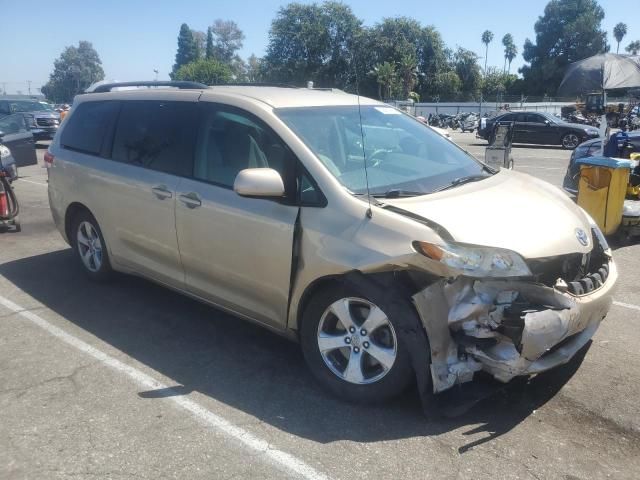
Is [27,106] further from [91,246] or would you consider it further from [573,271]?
[573,271]

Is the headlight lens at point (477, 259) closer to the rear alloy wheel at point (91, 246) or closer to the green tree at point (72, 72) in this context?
the rear alloy wheel at point (91, 246)

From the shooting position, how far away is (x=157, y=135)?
4.80 m

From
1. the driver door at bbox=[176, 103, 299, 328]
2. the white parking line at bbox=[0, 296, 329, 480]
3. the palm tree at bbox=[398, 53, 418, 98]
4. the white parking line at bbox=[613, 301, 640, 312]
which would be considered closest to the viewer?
the white parking line at bbox=[0, 296, 329, 480]

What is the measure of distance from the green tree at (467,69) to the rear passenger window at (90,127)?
6826cm

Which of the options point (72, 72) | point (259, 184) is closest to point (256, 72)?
point (259, 184)

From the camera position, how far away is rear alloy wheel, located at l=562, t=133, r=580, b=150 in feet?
72.3

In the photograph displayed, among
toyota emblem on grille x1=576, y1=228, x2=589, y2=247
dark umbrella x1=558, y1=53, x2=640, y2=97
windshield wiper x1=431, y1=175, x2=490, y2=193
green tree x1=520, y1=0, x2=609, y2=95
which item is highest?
green tree x1=520, y1=0, x2=609, y2=95

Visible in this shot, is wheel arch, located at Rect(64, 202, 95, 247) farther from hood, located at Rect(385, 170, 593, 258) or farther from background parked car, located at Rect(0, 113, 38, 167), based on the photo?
background parked car, located at Rect(0, 113, 38, 167)

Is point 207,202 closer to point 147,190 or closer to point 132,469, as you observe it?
point 147,190

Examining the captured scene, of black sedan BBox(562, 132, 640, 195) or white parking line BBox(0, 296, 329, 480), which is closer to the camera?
white parking line BBox(0, 296, 329, 480)

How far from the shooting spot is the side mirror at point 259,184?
3.60 meters

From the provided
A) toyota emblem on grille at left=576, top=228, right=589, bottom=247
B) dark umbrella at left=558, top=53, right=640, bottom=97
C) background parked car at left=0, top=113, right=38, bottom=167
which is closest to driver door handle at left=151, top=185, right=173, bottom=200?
toyota emblem on grille at left=576, top=228, right=589, bottom=247

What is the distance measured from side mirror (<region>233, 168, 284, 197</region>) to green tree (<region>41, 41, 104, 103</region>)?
372 ft

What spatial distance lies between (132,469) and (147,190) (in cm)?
235
